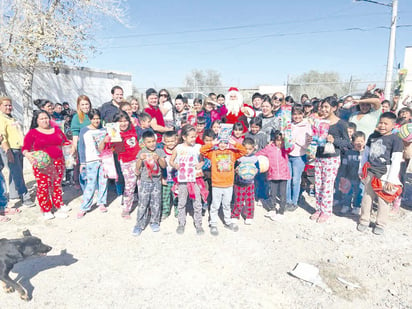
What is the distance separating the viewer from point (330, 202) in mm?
4438

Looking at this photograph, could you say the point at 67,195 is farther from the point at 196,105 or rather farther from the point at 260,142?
the point at 260,142

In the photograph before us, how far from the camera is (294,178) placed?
15.4 feet

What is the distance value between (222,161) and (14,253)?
2617 millimetres

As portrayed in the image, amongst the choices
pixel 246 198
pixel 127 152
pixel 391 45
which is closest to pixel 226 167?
pixel 246 198

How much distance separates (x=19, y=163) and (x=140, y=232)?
2757 mm

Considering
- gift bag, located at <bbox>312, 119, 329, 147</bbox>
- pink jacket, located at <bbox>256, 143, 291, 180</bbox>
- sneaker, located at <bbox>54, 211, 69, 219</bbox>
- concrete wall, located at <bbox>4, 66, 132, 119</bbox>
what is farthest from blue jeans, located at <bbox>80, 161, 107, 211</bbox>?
concrete wall, located at <bbox>4, 66, 132, 119</bbox>

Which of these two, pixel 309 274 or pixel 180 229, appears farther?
pixel 180 229

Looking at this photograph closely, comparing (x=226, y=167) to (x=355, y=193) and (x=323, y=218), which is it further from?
(x=355, y=193)

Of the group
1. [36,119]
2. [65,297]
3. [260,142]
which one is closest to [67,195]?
[36,119]

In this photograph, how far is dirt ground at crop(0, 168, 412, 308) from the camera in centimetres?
272

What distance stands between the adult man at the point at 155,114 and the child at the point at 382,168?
3.34 m

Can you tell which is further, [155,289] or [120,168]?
[120,168]

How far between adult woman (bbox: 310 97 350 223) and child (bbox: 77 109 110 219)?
3585 millimetres

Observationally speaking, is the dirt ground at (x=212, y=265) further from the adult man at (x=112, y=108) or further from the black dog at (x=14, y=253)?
the adult man at (x=112, y=108)
